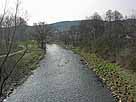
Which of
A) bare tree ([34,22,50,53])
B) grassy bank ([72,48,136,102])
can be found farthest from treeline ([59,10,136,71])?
bare tree ([34,22,50,53])

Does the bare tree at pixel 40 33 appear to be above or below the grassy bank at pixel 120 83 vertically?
above

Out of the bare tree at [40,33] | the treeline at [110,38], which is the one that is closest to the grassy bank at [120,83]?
the treeline at [110,38]

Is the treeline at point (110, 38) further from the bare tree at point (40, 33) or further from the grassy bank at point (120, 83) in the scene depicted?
the bare tree at point (40, 33)

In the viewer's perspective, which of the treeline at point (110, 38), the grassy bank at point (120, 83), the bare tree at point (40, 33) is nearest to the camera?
the grassy bank at point (120, 83)

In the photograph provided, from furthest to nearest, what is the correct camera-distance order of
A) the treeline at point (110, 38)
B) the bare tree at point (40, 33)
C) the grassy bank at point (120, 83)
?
the bare tree at point (40, 33) < the treeline at point (110, 38) < the grassy bank at point (120, 83)

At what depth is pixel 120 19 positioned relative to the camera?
118 meters

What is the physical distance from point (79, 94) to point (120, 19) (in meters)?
100

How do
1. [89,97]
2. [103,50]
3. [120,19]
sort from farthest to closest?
1. [120,19]
2. [103,50]
3. [89,97]

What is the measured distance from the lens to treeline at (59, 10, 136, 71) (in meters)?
37.2

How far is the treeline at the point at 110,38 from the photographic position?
37150 mm

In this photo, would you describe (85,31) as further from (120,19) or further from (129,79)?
(129,79)

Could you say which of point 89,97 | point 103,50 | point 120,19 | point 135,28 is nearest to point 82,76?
point 89,97

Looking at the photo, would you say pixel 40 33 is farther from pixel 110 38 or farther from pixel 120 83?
pixel 120 83

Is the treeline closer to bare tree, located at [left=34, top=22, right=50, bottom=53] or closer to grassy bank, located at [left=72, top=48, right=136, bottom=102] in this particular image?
grassy bank, located at [left=72, top=48, right=136, bottom=102]
